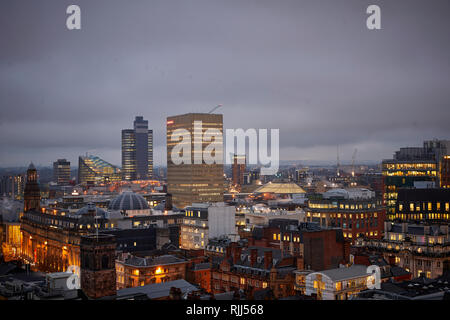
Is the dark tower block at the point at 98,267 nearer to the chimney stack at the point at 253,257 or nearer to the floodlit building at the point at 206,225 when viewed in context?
the chimney stack at the point at 253,257

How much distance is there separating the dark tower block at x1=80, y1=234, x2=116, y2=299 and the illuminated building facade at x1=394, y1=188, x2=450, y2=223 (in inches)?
3275

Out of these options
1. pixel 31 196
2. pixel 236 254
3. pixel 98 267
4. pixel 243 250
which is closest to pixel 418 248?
pixel 243 250

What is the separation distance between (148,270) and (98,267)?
1465 centimetres

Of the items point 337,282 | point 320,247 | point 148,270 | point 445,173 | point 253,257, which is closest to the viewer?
point 337,282

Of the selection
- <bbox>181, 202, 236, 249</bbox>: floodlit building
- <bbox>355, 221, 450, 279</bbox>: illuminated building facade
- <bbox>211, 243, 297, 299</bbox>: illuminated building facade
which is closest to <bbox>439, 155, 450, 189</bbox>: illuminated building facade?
<bbox>181, 202, 236, 249</bbox>: floodlit building

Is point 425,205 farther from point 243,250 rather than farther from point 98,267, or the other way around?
point 98,267

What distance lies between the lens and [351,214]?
14725 cm

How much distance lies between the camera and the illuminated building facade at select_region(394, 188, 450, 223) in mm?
142750

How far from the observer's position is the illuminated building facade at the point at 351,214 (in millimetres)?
146625

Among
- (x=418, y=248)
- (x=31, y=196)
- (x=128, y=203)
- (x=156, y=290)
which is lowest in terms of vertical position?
(x=156, y=290)

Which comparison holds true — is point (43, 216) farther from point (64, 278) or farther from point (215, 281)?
point (64, 278)

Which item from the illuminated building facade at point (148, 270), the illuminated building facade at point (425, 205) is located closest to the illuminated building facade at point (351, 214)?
the illuminated building facade at point (425, 205)

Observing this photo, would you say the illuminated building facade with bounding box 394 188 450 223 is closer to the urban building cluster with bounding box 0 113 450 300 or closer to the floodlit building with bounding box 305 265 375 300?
the urban building cluster with bounding box 0 113 450 300

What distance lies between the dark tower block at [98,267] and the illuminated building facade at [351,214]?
2981 inches
